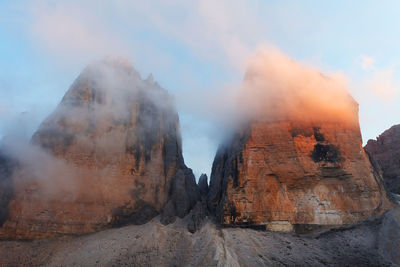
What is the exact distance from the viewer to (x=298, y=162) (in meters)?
36.1

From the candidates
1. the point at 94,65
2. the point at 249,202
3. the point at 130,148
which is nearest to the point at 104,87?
the point at 94,65

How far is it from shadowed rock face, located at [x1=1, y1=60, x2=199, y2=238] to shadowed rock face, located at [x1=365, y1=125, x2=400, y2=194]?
127ft

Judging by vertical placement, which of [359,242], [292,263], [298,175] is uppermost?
[298,175]

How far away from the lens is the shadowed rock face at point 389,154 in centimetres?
5453

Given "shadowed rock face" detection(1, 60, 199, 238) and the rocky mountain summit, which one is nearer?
the rocky mountain summit

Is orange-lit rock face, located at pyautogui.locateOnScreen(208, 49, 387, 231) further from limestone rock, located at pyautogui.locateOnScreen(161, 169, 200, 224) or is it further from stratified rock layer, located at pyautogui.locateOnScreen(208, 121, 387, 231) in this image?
limestone rock, located at pyautogui.locateOnScreen(161, 169, 200, 224)

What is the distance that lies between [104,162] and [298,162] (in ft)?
84.2

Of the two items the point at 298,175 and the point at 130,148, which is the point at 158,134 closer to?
the point at 130,148

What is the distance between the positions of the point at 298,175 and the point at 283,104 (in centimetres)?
1070

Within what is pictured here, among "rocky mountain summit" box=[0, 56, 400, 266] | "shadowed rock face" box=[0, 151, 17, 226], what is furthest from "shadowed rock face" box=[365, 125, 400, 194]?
"shadowed rock face" box=[0, 151, 17, 226]

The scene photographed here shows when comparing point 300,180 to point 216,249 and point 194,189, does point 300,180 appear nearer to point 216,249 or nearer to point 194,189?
point 216,249

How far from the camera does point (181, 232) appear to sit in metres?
35.5

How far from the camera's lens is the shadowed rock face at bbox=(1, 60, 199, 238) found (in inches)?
1348

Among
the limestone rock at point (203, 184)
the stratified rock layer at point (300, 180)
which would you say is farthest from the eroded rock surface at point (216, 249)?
the limestone rock at point (203, 184)
